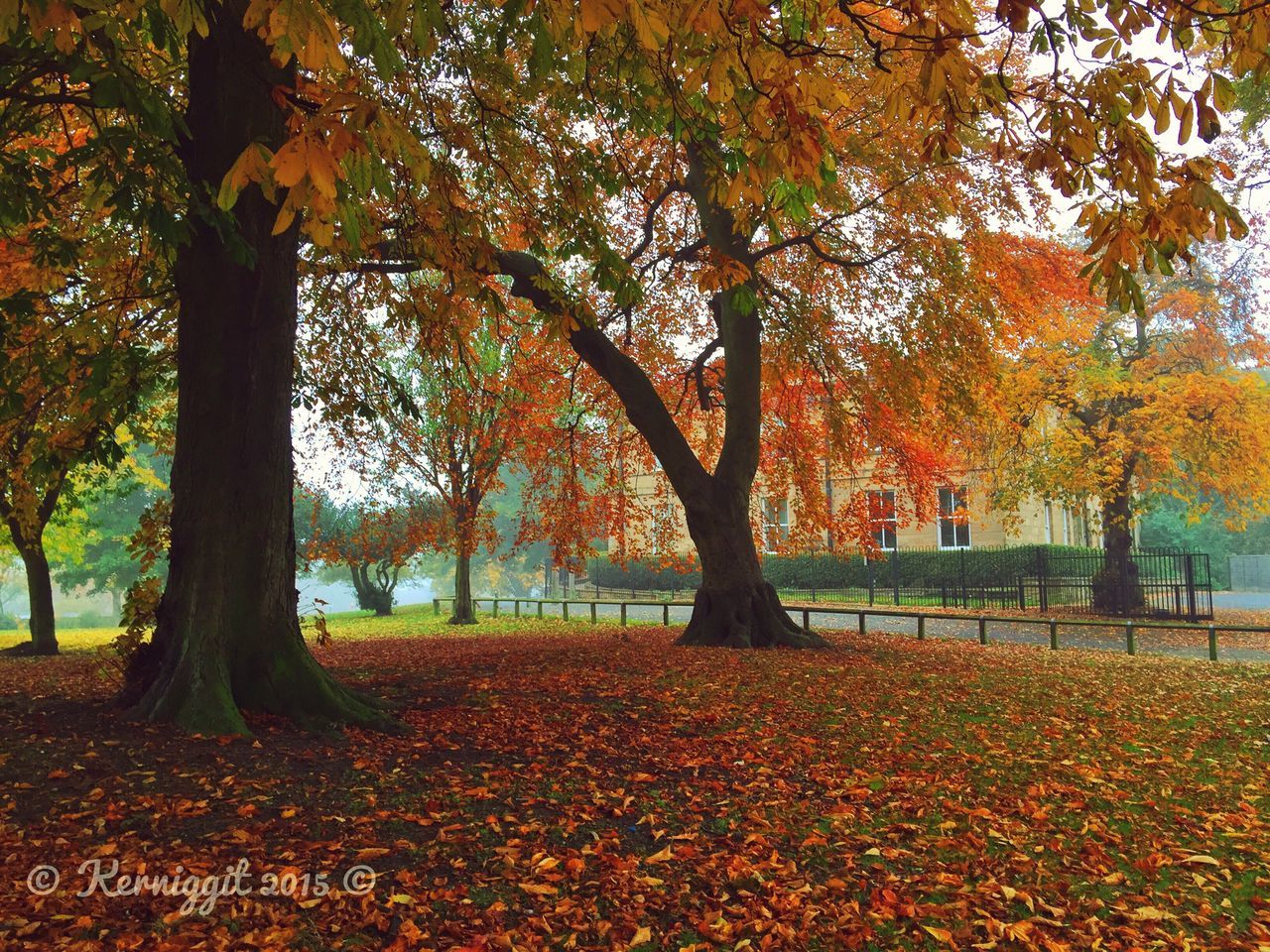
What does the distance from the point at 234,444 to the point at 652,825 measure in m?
3.77

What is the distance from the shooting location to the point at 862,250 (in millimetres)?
14039

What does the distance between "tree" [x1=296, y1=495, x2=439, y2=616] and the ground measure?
35.4 feet

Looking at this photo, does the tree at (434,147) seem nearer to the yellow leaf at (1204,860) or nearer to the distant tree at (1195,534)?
the yellow leaf at (1204,860)

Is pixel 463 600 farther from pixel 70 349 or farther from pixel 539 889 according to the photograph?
pixel 539 889

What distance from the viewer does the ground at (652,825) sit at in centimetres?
320

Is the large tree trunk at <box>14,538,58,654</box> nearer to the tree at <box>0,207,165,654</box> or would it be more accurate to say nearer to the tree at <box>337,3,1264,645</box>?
the tree at <box>0,207,165,654</box>

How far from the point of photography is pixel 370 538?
27.6m

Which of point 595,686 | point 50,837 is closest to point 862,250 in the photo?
point 595,686

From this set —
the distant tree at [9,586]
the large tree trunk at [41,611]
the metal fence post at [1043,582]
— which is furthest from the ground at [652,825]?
the distant tree at [9,586]

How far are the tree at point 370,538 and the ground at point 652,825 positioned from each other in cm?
1079

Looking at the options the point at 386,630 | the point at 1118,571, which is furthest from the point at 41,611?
the point at 1118,571

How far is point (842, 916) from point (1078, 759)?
3369mm

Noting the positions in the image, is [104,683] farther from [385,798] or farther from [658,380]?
[658,380]

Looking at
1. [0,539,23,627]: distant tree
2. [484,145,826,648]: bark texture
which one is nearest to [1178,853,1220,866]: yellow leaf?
[484,145,826,648]: bark texture
